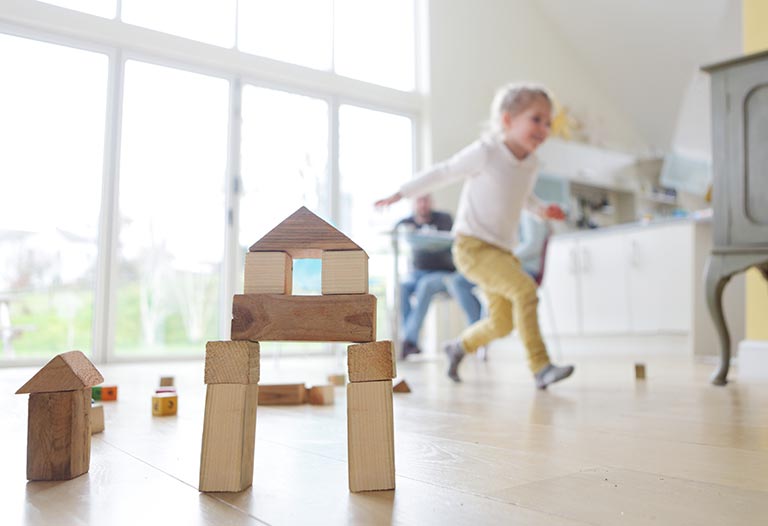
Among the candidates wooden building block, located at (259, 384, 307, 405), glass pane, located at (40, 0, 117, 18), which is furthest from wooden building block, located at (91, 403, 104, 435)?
glass pane, located at (40, 0, 117, 18)

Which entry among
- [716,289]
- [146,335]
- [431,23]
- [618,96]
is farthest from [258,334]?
[618,96]

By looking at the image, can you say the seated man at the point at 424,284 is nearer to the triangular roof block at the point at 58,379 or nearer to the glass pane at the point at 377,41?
the glass pane at the point at 377,41

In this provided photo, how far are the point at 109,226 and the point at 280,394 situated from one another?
3.12 metres

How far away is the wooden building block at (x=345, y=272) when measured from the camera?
808mm

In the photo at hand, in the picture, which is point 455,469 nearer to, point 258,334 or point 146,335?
point 258,334

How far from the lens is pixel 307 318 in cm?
80

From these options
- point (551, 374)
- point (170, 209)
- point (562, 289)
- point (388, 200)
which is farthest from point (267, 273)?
point (562, 289)

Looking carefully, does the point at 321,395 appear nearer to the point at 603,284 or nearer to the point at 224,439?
the point at 224,439

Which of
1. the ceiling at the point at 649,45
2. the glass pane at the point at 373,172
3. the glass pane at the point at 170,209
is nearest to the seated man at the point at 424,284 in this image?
the glass pane at the point at 373,172

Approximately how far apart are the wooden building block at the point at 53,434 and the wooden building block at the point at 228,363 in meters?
0.20

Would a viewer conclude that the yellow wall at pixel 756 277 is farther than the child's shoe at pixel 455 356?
Yes

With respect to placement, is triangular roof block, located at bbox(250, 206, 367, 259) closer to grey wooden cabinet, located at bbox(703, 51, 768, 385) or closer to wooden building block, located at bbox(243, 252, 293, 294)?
wooden building block, located at bbox(243, 252, 293, 294)

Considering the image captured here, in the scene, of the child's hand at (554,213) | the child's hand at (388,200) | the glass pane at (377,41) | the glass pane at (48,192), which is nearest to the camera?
the child's hand at (388,200)

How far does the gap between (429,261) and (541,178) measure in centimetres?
238
